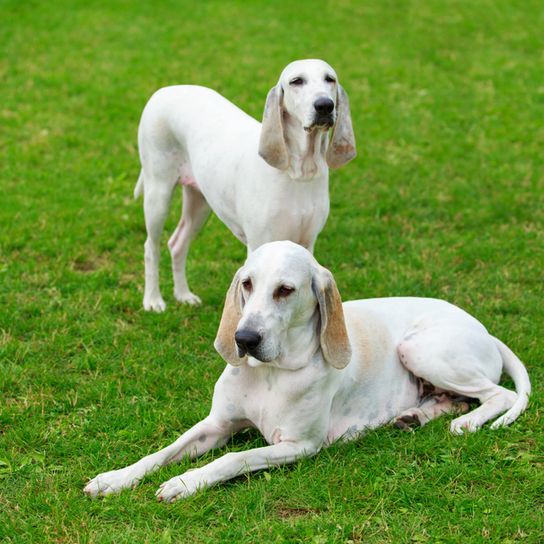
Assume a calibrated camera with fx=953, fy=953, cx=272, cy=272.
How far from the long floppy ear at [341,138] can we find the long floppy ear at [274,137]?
1.06 feet

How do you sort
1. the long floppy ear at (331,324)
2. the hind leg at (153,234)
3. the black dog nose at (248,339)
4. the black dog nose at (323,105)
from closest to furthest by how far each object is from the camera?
the black dog nose at (248,339) < the long floppy ear at (331,324) < the black dog nose at (323,105) < the hind leg at (153,234)

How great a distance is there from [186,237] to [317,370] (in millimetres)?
2504

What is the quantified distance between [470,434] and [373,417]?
519 mm

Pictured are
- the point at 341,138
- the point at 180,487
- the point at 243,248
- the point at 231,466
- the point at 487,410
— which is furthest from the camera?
the point at 243,248

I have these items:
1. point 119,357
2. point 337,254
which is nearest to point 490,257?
point 337,254

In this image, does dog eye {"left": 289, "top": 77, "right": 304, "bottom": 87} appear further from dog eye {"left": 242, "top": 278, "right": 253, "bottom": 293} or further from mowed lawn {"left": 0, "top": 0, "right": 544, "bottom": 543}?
mowed lawn {"left": 0, "top": 0, "right": 544, "bottom": 543}

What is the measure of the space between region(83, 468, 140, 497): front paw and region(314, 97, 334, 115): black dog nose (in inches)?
87.7

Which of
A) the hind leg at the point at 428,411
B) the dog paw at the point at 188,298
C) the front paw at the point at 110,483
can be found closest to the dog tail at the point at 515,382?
the hind leg at the point at 428,411

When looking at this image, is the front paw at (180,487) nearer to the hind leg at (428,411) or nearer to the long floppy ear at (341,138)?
the hind leg at (428,411)

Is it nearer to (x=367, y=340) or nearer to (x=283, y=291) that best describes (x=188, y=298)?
(x=367, y=340)

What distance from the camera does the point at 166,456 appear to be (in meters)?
4.55

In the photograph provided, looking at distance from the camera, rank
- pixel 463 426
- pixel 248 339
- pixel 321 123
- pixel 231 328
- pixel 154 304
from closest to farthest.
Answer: pixel 248 339, pixel 231 328, pixel 463 426, pixel 321 123, pixel 154 304

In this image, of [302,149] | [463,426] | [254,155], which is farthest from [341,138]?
[463,426]

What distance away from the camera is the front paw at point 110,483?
433 cm
